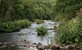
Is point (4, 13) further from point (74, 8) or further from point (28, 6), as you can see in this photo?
point (74, 8)

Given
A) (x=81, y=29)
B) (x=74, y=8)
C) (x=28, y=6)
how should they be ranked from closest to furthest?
(x=81, y=29), (x=74, y=8), (x=28, y=6)

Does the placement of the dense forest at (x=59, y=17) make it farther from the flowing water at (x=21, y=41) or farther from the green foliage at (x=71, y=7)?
the flowing water at (x=21, y=41)

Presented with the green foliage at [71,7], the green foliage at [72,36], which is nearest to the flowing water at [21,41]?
the green foliage at [72,36]

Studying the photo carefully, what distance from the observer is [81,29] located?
25875mm

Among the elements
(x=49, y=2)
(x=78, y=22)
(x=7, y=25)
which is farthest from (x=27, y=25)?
(x=49, y=2)

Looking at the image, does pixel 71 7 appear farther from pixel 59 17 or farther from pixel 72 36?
pixel 72 36

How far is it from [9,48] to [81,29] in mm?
7957

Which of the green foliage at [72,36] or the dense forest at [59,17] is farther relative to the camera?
the dense forest at [59,17]

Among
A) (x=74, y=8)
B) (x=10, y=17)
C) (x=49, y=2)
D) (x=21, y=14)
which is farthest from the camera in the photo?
Result: (x=49, y=2)

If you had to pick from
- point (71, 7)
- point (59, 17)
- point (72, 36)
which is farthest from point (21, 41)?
point (59, 17)

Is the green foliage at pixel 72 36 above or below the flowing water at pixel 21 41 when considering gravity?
above

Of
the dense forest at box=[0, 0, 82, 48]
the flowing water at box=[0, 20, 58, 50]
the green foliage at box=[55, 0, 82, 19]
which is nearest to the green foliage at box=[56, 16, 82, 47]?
the dense forest at box=[0, 0, 82, 48]

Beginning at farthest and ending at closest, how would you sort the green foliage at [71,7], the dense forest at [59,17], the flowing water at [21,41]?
the green foliage at [71,7]
the flowing water at [21,41]
the dense forest at [59,17]

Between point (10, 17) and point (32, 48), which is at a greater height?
point (32, 48)
